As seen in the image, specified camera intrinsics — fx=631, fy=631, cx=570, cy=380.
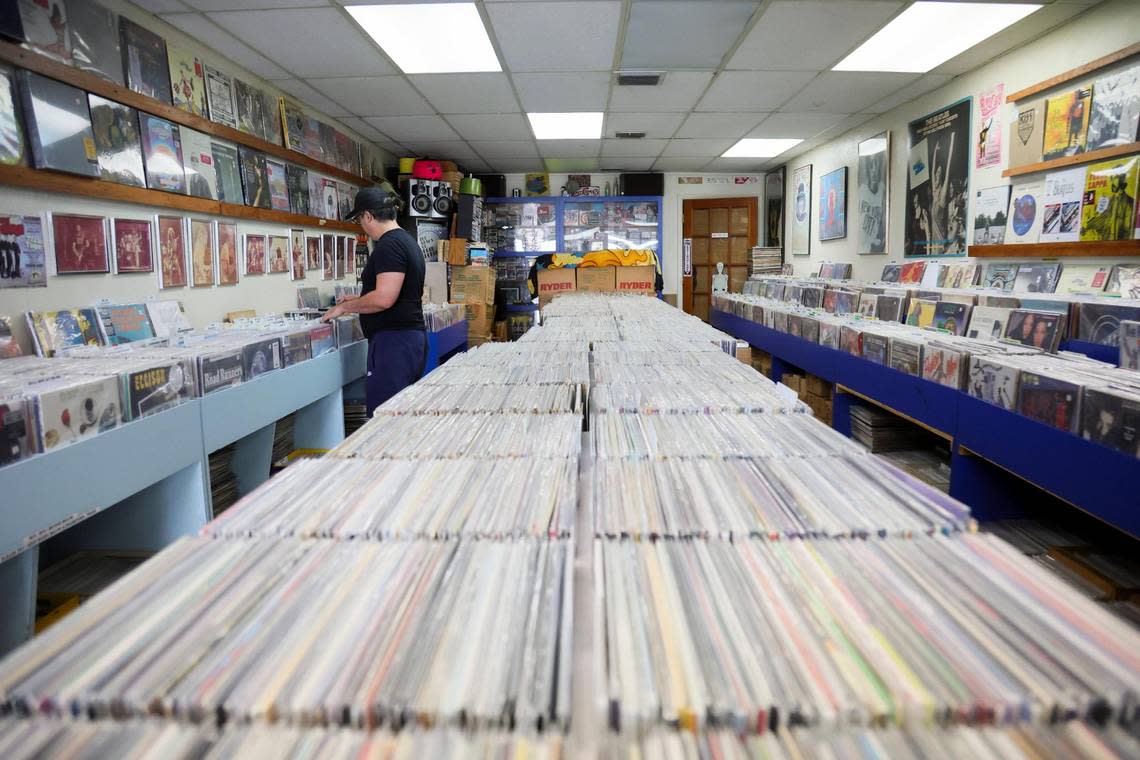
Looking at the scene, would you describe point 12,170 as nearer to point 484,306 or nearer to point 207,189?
point 207,189

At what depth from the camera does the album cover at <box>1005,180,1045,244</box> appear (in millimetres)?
3686

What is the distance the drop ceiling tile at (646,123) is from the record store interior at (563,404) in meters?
0.09

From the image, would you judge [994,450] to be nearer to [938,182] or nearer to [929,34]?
[929,34]

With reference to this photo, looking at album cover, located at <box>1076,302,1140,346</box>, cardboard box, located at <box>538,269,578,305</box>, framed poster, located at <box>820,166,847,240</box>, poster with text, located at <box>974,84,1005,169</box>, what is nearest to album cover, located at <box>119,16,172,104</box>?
cardboard box, located at <box>538,269,578,305</box>

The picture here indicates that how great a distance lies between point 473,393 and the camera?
1.64 m

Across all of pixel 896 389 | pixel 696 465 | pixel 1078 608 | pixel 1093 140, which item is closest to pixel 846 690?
pixel 1078 608

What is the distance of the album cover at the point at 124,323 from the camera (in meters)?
2.85

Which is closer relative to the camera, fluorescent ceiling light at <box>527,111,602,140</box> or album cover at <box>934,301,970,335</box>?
album cover at <box>934,301,970,335</box>

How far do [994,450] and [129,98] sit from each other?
4.06m

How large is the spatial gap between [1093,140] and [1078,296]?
995 millimetres

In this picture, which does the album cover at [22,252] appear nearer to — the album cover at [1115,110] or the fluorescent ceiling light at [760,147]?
the album cover at [1115,110]

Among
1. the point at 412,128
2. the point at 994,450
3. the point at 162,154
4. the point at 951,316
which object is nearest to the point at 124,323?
the point at 162,154

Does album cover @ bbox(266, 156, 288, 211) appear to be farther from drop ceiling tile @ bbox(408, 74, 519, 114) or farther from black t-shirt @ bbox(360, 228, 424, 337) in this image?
black t-shirt @ bbox(360, 228, 424, 337)

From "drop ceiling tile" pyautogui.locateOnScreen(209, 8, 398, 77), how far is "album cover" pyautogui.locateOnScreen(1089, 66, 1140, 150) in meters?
3.94
